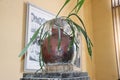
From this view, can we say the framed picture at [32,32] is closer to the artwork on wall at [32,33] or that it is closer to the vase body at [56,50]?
the artwork on wall at [32,33]

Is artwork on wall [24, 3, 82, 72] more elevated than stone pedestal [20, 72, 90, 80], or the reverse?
artwork on wall [24, 3, 82, 72]

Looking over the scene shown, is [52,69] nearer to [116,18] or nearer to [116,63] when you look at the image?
[116,63]

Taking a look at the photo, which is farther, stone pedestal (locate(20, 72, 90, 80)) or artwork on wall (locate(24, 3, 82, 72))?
artwork on wall (locate(24, 3, 82, 72))

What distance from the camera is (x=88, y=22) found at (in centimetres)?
332

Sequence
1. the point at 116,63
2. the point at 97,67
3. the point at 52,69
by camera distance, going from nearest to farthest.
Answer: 1. the point at 52,69
2. the point at 116,63
3. the point at 97,67

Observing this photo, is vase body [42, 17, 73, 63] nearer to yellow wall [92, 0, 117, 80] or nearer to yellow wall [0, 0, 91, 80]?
yellow wall [0, 0, 91, 80]

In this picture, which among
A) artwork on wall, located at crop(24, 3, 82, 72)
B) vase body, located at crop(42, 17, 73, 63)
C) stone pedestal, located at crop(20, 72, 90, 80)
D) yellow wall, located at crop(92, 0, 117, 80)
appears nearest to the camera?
stone pedestal, located at crop(20, 72, 90, 80)

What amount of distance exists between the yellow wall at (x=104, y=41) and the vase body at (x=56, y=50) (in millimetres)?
2445

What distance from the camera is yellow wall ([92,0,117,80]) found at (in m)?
3.06

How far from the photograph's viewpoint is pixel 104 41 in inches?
127

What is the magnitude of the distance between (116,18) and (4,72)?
91.2 inches

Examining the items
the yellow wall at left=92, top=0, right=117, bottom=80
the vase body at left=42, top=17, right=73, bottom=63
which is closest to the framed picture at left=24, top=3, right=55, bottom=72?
the vase body at left=42, top=17, right=73, bottom=63

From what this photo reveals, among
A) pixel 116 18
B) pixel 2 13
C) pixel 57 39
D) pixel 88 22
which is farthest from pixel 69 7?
pixel 57 39

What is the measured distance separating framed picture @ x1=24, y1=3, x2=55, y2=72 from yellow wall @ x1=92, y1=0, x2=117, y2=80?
1569 millimetres
